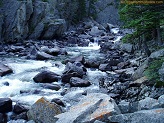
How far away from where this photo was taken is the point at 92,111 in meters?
7.10

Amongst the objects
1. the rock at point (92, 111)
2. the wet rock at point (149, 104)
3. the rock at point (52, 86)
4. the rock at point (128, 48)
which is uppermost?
the wet rock at point (149, 104)

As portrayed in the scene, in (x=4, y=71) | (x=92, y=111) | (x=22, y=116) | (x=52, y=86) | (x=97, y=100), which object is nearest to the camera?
(x=92, y=111)

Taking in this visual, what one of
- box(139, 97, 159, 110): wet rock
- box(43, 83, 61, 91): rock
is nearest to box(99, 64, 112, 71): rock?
box(43, 83, 61, 91): rock

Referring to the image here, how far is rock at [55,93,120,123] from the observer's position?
6635mm

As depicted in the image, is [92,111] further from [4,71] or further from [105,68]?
[105,68]

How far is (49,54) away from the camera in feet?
90.1

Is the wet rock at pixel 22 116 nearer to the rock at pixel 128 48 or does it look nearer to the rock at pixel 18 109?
the rock at pixel 18 109

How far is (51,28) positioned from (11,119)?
1354 inches

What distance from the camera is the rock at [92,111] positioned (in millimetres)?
6635

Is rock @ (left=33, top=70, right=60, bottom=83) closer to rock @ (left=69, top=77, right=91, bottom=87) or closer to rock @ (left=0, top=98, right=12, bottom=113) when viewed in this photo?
rock @ (left=69, top=77, right=91, bottom=87)

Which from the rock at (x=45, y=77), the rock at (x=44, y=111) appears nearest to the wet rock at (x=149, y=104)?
the rock at (x=44, y=111)

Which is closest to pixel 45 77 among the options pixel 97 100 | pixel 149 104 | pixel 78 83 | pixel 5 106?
pixel 78 83

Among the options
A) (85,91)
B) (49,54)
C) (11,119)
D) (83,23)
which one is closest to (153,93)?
(85,91)

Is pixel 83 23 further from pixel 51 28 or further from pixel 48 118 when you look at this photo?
pixel 48 118
